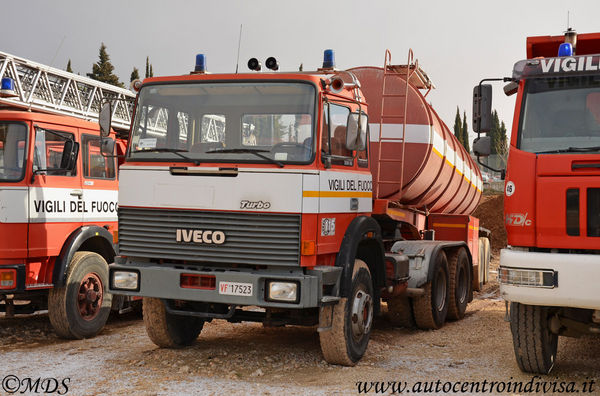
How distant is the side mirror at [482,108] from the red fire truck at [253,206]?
1.10 meters

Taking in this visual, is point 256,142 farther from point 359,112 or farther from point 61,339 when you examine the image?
point 61,339

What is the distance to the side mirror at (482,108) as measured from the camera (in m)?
6.35

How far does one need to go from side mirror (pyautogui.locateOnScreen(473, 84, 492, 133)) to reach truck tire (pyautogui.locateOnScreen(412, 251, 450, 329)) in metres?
3.22

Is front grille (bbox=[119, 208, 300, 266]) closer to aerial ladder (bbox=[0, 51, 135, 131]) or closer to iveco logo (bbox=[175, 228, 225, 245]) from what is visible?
iveco logo (bbox=[175, 228, 225, 245])

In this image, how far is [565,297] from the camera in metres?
5.48

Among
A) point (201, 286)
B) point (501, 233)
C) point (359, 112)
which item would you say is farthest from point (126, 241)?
point (501, 233)

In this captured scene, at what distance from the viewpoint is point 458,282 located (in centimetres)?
1037

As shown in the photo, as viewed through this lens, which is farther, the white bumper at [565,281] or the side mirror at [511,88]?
the side mirror at [511,88]

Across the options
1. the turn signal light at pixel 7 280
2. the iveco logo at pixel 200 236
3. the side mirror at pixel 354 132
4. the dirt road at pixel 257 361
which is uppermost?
the side mirror at pixel 354 132

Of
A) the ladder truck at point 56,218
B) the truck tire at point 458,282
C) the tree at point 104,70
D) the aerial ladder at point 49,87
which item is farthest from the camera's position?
the tree at point 104,70

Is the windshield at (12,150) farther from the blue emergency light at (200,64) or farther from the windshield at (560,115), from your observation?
the windshield at (560,115)

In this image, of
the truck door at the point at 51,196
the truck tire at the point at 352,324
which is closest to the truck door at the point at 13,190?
the truck door at the point at 51,196

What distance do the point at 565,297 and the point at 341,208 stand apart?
7.39 ft

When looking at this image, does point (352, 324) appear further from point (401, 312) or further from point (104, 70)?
point (104, 70)
